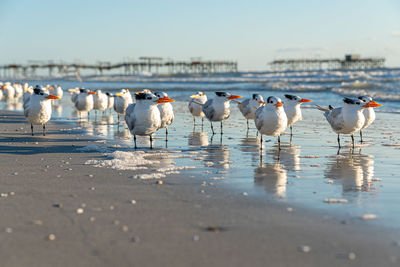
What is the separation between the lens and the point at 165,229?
15.6 feet

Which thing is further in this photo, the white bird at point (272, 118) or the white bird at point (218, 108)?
the white bird at point (218, 108)

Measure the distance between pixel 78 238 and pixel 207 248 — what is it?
48.2 inches

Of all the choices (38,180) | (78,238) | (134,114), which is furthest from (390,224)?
(134,114)

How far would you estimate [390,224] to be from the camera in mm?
4926

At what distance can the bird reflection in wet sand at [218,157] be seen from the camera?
8.52 m

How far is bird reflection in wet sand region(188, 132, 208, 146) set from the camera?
38.1 ft

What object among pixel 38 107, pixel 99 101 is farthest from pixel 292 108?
pixel 99 101

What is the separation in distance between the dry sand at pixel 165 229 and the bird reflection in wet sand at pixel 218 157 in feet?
4.71

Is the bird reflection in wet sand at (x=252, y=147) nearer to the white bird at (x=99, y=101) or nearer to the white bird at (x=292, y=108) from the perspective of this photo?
the white bird at (x=292, y=108)

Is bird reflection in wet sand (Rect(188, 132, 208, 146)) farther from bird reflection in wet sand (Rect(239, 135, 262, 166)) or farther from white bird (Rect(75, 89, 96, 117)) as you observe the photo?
white bird (Rect(75, 89, 96, 117))

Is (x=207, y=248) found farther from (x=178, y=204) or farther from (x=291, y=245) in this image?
(x=178, y=204)

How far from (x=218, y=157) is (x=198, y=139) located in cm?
305

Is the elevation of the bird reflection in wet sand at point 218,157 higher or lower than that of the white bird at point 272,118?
lower

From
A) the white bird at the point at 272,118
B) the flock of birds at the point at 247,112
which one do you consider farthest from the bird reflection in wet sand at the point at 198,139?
the white bird at the point at 272,118
